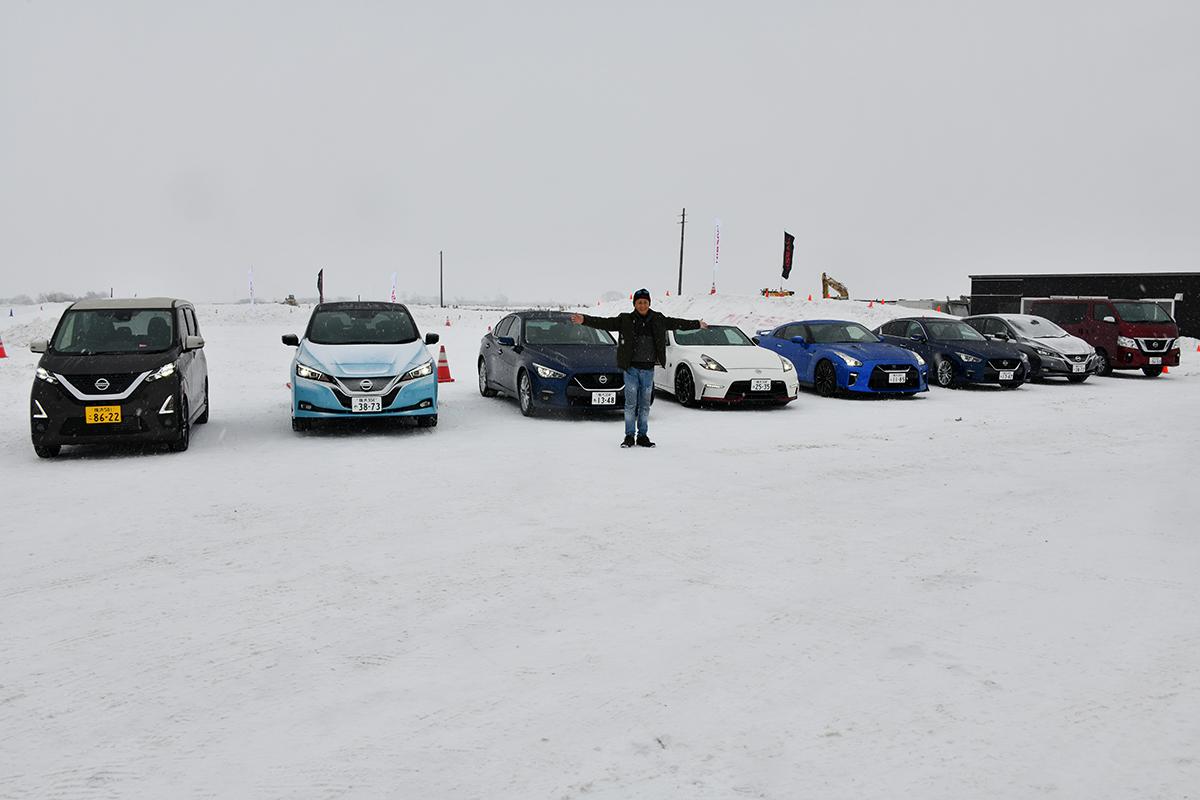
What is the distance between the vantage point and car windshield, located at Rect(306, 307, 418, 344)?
10.9 m

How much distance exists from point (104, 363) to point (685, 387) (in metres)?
7.68

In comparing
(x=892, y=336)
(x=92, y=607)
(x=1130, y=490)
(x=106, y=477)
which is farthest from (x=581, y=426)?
(x=892, y=336)

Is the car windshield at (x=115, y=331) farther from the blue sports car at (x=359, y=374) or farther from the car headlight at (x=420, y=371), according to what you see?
the car headlight at (x=420, y=371)

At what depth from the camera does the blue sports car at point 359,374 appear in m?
9.66

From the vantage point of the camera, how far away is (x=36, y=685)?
11.1ft

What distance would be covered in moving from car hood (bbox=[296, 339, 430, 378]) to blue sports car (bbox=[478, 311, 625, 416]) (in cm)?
162

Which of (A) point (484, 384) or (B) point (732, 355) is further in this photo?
(A) point (484, 384)

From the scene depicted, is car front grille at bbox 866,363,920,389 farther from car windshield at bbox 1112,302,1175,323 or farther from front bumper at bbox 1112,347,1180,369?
car windshield at bbox 1112,302,1175,323

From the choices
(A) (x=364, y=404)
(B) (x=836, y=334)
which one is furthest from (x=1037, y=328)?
(A) (x=364, y=404)

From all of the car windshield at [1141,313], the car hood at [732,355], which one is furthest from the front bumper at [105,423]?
the car windshield at [1141,313]

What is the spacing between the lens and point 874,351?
1450 centimetres

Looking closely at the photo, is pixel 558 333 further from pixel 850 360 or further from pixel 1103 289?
pixel 1103 289

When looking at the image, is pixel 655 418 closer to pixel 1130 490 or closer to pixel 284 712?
pixel 1130 490

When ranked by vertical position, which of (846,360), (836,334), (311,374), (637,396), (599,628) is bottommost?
(599,628)
